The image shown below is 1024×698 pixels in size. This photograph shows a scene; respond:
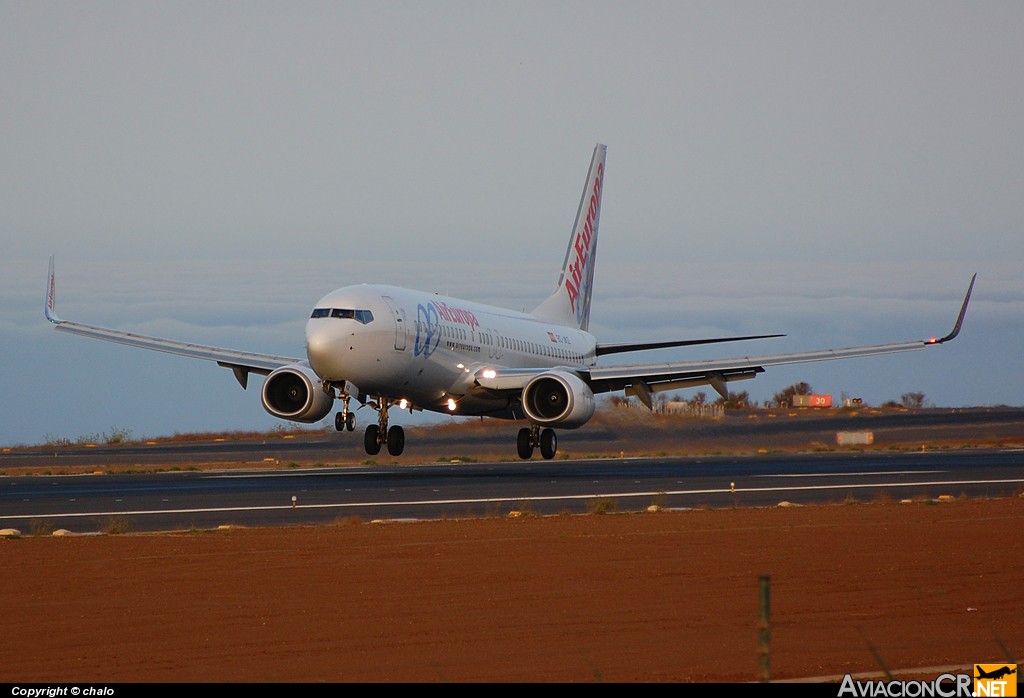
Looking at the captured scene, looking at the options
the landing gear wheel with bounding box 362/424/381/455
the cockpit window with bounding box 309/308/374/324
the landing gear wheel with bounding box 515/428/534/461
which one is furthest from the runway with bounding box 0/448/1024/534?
the cockpit window with bounding box 309/308/374/324

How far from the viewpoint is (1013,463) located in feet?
149

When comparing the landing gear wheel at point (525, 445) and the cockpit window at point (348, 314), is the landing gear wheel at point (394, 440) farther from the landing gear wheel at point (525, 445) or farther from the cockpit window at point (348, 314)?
the landing gear wheel at point (525, 445)

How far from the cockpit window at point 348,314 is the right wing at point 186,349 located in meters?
5.89

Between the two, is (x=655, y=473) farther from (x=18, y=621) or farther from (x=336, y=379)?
(x=18, y=621)

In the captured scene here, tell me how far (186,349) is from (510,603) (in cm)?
2871

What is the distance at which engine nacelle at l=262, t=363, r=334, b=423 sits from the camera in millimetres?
36938

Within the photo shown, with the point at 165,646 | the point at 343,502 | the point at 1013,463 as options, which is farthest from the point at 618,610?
the point at 1013,463

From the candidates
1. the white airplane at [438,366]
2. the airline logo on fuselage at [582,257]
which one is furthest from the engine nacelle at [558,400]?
the airline logo on fuselage at [582,257]

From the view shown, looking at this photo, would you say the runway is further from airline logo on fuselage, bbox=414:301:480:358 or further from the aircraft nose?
airline logo on fuselage, bbox=414:301:480:358

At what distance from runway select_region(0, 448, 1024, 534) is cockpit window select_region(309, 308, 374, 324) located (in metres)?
3.95

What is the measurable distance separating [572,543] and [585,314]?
34.8 m

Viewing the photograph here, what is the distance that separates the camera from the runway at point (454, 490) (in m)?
25.2

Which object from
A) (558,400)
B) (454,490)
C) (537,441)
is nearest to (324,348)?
(454,490)

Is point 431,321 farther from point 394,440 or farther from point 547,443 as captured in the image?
point 547,443
